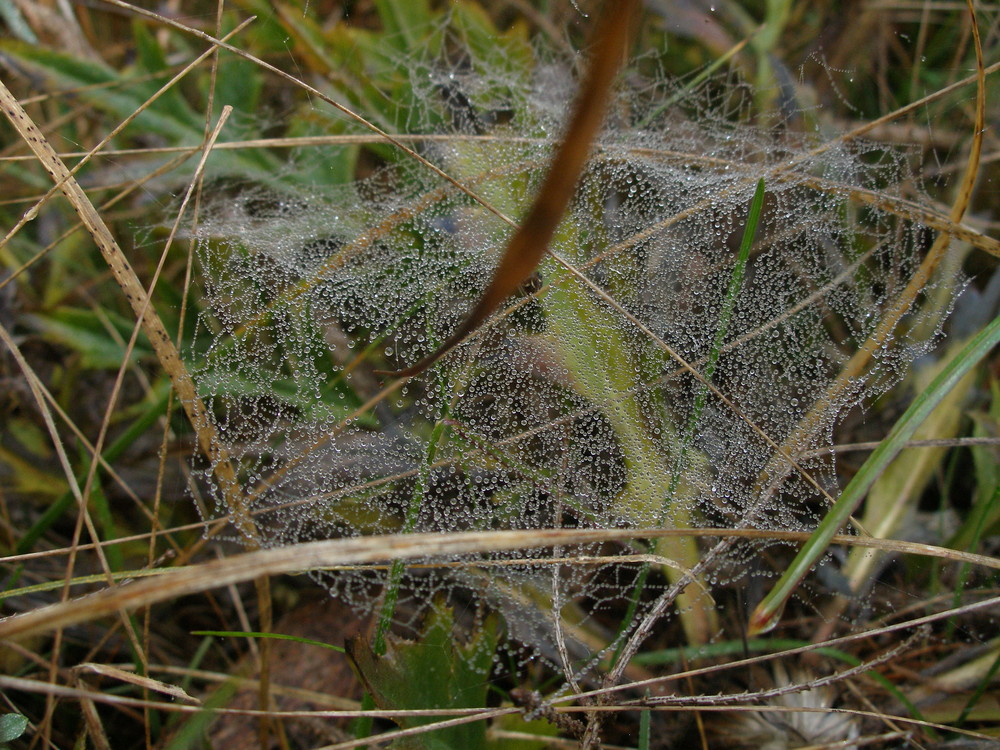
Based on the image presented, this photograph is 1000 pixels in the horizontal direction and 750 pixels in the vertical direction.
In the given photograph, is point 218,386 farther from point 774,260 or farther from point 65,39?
point 65,39

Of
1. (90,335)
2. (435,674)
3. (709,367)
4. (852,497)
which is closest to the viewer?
(852,497)

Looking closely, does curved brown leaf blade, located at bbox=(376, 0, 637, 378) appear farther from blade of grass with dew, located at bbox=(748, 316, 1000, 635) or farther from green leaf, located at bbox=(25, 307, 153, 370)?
green leaf, located at bbox=(25, 307, 153, 370)

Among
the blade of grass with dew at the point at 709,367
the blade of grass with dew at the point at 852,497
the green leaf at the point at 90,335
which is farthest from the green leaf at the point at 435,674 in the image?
the green leaf at the point at 90,335

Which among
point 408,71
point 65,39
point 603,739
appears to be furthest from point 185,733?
point 65,39

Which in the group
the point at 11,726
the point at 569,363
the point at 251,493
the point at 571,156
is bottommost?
the point at 11,726

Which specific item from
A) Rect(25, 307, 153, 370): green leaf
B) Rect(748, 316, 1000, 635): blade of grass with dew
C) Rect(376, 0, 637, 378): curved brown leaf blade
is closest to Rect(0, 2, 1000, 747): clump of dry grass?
Rect(25, 307, 153, 370): green leaf

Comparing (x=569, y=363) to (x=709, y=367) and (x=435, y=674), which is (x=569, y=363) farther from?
(x=435, y=674)

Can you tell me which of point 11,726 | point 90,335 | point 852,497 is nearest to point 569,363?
point 852,497
